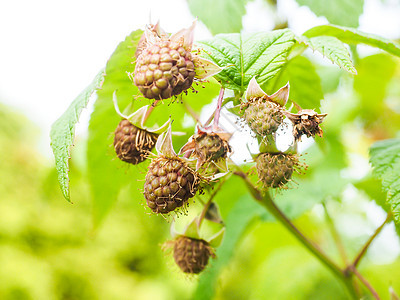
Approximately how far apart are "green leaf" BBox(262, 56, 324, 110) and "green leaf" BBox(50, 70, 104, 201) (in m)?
0.46

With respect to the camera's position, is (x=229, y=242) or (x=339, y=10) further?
(x=229, y=242)

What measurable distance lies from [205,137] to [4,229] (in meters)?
2.23

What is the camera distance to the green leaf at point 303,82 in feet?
3.34

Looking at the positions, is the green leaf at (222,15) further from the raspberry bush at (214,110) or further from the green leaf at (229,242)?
the green leaf at (229,242)

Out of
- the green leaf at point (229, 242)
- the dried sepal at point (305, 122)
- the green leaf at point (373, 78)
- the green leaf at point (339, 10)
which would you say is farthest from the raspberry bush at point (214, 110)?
the green leaf at point (373, 78)

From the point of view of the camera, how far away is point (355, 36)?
0.90 metres

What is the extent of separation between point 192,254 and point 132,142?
1.04ft

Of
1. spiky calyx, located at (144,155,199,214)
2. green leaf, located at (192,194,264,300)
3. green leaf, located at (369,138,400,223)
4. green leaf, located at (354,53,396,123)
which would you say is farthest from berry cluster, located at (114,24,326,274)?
green leaf, located at (354,53,396,123)

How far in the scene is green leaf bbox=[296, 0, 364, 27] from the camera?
106 cm

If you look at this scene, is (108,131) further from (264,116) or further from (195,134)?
(264,116)

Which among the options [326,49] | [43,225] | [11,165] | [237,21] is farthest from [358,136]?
[11,165]

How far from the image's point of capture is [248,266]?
3.45m

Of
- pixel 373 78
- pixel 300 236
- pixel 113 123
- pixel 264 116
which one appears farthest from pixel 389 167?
pixel 373 78

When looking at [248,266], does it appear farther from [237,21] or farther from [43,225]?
[237,21]
